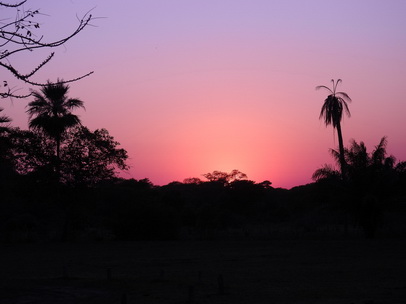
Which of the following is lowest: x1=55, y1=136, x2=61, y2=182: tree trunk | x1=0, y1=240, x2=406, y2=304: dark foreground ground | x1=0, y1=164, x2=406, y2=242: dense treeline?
x1=0, y1=240, x2=406, y2=304: dark foreground ground

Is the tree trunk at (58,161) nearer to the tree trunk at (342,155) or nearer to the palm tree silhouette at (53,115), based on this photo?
the palm tree silhouette at (53,115)

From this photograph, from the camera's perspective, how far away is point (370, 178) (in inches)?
1842

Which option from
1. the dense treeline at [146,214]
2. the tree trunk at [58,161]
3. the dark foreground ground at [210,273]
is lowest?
the dark foreground ground at [210,273]

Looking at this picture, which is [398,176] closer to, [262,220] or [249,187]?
[262,220]

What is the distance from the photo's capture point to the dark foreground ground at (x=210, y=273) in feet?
60.5

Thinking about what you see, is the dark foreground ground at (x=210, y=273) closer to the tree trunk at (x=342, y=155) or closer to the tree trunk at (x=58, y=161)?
the tree trunk at (x=58, y=161)

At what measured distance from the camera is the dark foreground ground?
1844 cm

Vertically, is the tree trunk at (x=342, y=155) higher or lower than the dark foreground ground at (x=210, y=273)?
higher

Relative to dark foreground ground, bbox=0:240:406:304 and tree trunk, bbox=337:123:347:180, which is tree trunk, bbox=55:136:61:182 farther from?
tree trunk, bbox=337:123:347:180

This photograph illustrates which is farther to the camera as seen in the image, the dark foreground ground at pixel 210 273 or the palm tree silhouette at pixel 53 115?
the palm tree silhouette at pixel 53 115

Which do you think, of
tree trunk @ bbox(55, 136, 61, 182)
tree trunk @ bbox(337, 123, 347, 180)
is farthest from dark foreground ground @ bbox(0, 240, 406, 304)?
tree trunk @ bbox(337, 123, 347, 180)

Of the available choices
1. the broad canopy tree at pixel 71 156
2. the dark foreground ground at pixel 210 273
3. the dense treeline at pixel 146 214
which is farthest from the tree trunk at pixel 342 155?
the broad canopy tree at pixel 71 156

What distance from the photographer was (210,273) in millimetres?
24984

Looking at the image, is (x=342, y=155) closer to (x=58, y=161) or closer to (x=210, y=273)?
(x=58, y=161)
